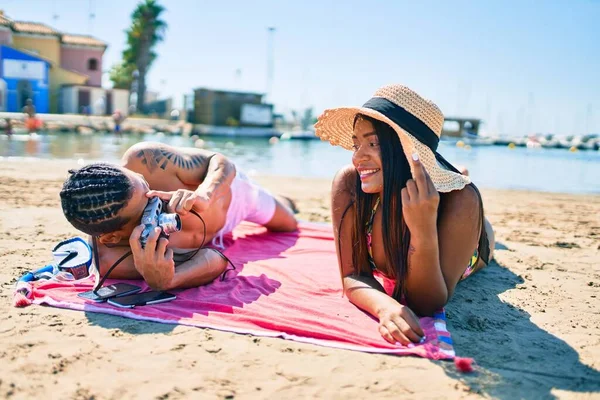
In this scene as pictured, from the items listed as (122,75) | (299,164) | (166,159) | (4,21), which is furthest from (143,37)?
(166,159)

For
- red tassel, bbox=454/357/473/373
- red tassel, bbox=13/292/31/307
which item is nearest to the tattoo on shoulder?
red tassel, bbox=13/292/31/307

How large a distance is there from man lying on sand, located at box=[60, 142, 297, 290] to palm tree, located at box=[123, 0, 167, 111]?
49.6 meters

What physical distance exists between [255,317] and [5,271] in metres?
2.02

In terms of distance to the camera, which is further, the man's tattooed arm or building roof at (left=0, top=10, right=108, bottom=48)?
building roof at (left=0, top=10, right=108, bottom=48)

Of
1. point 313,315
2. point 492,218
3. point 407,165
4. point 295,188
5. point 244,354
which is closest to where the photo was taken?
point 244,354

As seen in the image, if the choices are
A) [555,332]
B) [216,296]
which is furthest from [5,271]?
[555,332]

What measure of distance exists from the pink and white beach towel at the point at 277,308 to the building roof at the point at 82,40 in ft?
157

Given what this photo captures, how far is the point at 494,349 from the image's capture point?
8.95ft

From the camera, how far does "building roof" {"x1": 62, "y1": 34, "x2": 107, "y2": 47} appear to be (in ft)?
150

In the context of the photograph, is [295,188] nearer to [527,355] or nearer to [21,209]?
[21,209]

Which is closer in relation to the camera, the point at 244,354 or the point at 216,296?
→ the point at 244,354

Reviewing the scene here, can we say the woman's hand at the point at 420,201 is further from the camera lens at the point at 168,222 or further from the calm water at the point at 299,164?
the calm water at the point at 299,164

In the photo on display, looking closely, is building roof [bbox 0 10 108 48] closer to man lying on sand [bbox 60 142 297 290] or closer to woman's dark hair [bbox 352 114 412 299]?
man lying on sand [bbox 60 142 297 290]

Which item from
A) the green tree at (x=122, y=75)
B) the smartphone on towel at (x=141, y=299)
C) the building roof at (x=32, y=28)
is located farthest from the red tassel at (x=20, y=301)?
the green tree at (x=122, y=75)
